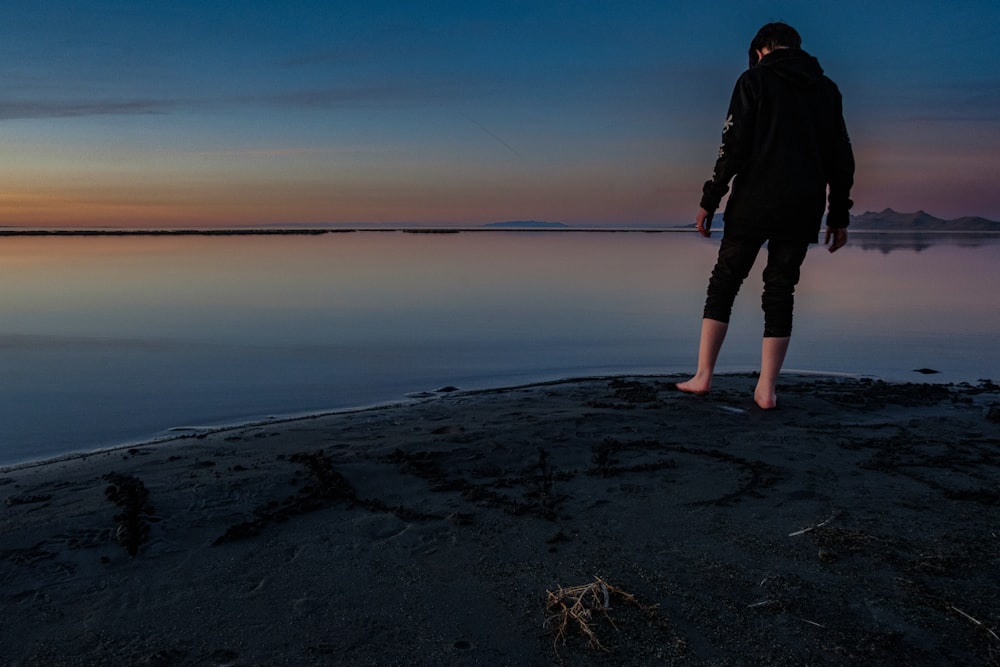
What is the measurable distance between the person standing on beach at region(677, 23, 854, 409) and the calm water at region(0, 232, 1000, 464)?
2.44 m

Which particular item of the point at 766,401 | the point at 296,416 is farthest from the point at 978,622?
the point at 296,416

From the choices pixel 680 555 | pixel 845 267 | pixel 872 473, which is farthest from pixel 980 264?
pixel 680 555

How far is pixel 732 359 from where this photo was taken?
303 inches

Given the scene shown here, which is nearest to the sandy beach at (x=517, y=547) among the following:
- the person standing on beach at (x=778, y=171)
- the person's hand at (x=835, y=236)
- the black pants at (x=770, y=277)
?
the black pants at (x=770, y=277)

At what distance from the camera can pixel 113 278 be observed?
54.3 feet

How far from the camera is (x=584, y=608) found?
2.23 metres

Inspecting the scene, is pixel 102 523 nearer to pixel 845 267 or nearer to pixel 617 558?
pixel 617 558

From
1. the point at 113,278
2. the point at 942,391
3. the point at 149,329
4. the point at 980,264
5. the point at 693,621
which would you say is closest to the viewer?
the point at 693,621

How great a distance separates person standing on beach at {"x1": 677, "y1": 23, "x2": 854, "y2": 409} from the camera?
4.57m

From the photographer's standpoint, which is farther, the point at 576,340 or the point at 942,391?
the point at 576,340

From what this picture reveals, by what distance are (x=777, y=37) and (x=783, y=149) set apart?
0.76m

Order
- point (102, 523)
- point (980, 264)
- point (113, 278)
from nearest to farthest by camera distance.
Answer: point (102, 523) < point (113, 278) < point (980, 264)

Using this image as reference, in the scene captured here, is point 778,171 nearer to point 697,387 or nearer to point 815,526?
point 697,387

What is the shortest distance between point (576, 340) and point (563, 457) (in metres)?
5.29
